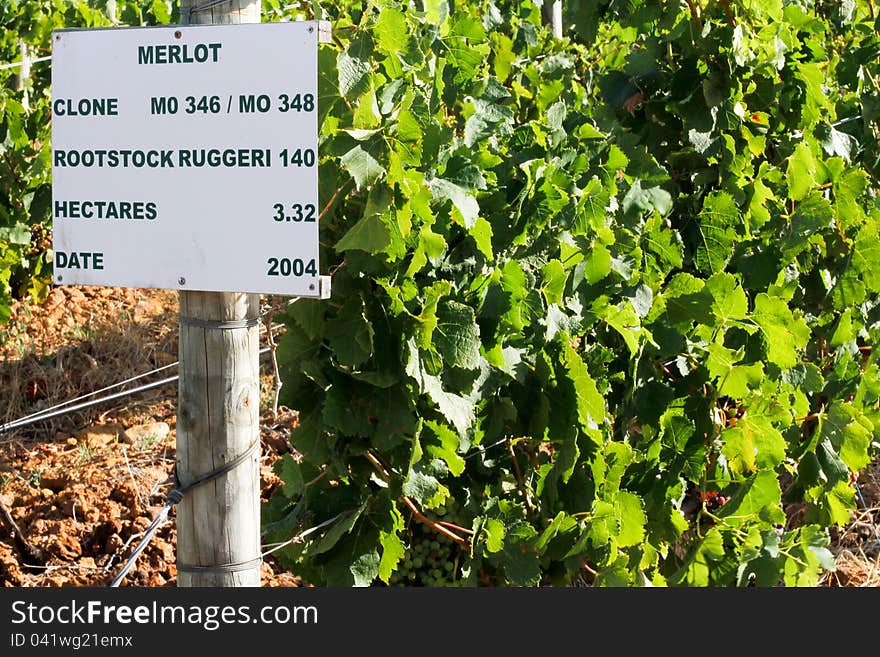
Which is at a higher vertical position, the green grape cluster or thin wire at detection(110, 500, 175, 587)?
thin wire at detection(110, 500, 175, 587)

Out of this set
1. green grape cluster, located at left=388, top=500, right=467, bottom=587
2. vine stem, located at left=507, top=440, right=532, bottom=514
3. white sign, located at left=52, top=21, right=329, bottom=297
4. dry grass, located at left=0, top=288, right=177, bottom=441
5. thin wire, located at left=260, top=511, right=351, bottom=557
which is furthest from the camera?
dry grass, located at left=0, top=288, right=177, bottom=441

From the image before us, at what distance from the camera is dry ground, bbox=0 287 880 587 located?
12.4 feet

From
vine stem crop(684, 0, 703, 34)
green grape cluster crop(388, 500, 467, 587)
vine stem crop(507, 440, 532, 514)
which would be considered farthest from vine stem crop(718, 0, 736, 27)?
green grape cluster crop(388, 500, 467, 587)

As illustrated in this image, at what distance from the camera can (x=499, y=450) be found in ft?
9.25

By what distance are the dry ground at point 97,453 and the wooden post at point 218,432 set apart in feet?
3.12

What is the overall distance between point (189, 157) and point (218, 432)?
552 millimetres

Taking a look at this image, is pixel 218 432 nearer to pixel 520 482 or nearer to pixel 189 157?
pixel 189 157

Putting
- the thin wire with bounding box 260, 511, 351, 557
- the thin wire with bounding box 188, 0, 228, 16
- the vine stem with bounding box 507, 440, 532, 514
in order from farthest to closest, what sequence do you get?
1. the vine stem with bounding box 507, 440, 532, 514
2. the thin wire with bounding box 260, 511, 351, 557
3. the thin wire with bounding box 188, 0, 228, 16

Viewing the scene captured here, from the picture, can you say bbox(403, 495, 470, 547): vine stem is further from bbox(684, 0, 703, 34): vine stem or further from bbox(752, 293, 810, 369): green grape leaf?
bbox(684, 0, 703, 34): vine stem

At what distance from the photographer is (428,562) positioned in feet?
12.4

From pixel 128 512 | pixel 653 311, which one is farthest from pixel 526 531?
pixel 128 512

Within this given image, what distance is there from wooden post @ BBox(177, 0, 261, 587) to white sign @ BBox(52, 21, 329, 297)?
0.46 ft

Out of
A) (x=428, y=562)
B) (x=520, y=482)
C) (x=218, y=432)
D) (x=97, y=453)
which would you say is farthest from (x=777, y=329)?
(x=97, y=453)

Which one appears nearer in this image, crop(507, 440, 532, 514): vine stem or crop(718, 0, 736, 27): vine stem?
crop(507, 440, 532, 514): vine stem
